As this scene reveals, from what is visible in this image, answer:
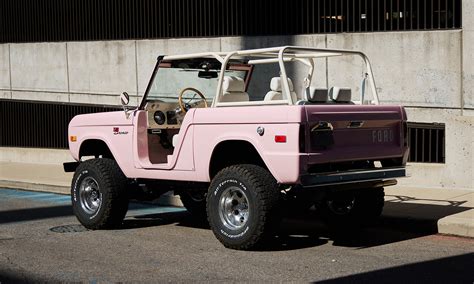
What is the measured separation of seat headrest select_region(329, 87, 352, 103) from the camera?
8.85 m

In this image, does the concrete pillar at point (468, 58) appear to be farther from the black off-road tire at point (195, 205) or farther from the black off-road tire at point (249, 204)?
the black off-road tire at point (249, 204)

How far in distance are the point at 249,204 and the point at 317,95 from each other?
1.49 metres

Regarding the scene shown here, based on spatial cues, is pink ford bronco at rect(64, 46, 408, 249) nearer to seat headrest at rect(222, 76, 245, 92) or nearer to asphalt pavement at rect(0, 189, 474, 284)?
seat headrest at rect(222, 76, 245, 92)

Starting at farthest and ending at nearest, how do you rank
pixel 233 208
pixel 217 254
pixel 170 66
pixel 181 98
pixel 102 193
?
pixel 170 66 → pixel 102 193 → pixel 181 98 → pixel 233 208 → pixel 217 254

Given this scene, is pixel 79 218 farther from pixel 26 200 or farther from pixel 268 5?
pixel 268 5

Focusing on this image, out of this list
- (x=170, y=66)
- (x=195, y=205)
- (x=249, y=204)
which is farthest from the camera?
(x=195, y=205)

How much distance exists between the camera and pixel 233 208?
329 inches

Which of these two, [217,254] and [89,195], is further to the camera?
[89,195]

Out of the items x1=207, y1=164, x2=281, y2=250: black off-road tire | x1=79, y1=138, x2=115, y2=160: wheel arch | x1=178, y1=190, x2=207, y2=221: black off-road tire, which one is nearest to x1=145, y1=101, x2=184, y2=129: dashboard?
x1=79, y1=138, x2=115, y2=160: wheel arch

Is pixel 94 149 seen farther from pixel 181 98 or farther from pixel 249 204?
pixel 249 204

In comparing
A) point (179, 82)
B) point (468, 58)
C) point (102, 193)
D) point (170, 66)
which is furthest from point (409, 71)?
point (102, 193)

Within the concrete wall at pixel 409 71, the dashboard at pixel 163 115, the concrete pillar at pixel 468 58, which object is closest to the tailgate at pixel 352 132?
the dashboard at pixel 163 115

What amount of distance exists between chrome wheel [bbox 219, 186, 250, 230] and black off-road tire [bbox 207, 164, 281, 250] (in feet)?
0.04

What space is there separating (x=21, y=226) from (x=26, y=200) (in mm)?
3097
